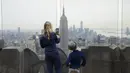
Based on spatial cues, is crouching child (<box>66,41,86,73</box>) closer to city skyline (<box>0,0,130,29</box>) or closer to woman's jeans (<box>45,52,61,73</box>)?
woman's jeans (<box>45,52,61,73</box>)

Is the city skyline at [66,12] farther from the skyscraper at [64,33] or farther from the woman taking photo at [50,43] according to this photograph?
the woman taking photo at [50,43]

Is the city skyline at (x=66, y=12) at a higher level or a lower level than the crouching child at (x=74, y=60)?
higher

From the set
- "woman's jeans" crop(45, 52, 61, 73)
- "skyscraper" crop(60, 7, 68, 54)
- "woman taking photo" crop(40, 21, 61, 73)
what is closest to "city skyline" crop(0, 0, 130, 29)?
"skyscraper" crop(60, 7, 68, 54)

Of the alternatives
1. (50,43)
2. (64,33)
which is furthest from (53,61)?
(64,33)

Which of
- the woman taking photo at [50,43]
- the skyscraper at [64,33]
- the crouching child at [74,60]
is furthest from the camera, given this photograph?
the skyscraper at [64,33]

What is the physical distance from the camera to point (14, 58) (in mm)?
5766

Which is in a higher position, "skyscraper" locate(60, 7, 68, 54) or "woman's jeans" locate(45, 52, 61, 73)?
"skyscraper" locate(60, 7, 68, 54)

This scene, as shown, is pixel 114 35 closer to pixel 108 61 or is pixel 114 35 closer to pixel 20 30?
pixel 108 61

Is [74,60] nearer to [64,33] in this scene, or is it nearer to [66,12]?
[64,33]

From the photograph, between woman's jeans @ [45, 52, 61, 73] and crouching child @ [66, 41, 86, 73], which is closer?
crouching child @ [66, 41, 86, 73]

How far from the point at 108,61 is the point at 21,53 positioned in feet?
6.37

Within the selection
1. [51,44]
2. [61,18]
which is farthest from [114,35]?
[51,44]

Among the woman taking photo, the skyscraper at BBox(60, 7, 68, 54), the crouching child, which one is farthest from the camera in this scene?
the skyscraper at BBox(60, 7, 68, 54)

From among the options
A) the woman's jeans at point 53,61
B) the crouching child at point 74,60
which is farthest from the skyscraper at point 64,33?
the crouching child at point 74,60
